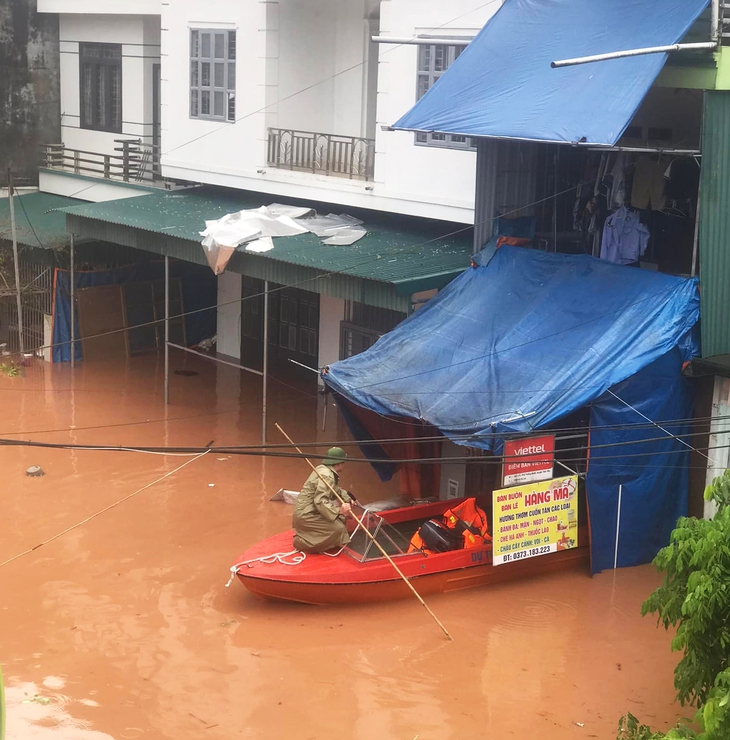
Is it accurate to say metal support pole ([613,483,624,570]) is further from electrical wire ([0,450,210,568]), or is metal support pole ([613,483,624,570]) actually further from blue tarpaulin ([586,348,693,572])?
electrical wire ([0,450,210,568])

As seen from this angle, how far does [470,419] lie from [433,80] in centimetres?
638

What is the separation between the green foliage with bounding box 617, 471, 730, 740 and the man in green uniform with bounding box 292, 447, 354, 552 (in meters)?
4.08

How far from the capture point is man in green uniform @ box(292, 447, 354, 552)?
10688 millimetres

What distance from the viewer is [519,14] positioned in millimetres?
13438

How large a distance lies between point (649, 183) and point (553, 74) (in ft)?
6.58

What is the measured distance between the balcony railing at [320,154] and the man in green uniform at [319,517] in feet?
23.2

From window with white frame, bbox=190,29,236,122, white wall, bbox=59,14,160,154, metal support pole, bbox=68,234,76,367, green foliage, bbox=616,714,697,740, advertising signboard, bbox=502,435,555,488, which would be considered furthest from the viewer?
white wall, bbox=59,14,160,154

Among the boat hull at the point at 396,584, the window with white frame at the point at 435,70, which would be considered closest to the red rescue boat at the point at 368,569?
the boat hull at the point at 396,584

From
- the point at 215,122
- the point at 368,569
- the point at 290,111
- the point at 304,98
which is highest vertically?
the point at 304,98

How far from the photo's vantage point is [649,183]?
→ 42.4 ft

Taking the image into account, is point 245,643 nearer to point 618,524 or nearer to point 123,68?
point 618,524

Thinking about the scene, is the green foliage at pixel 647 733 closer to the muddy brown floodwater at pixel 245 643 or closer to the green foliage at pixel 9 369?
the muddy brown floodwater at pixel 245 643

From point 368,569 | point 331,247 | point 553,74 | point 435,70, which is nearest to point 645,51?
point 553,74

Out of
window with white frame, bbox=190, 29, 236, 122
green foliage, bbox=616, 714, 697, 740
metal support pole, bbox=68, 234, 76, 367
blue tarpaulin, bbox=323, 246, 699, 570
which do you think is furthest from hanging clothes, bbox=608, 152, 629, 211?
metal support pole, bbox=68, 234, 76, 367
